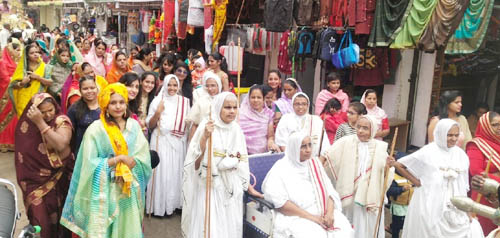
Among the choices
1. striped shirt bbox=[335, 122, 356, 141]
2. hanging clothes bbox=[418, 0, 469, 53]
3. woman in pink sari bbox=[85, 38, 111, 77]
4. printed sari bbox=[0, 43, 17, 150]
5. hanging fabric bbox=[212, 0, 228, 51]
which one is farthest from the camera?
hanging fabric bbox=[212, 0, 228, 51]

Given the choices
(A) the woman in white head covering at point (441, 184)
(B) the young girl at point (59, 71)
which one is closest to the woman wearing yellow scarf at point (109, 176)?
(A) the woman in white head covering at point (441, 184)

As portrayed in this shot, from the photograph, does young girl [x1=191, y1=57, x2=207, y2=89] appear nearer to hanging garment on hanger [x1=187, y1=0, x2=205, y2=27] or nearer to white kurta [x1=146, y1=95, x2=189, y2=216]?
white kurta [x1=146, y1=95, x2=189, y2=216]

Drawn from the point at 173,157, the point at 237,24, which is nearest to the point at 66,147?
the point at 173,157

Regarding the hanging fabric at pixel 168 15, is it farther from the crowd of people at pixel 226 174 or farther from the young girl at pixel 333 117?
the crowd of people at pixel 226 174

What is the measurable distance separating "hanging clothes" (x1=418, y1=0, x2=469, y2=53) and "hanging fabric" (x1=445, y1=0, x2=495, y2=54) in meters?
0.13

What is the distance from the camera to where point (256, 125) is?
16.9 feet

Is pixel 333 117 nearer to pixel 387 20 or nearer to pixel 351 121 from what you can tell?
pixel 351 121

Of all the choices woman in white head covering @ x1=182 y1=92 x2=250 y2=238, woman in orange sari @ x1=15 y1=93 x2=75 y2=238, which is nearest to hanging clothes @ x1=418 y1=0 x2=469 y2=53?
woman in white head covering @ x1=182 y1=92 x2=250 y2=238

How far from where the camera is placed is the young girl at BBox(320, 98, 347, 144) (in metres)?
5.26

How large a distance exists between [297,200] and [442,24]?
132 inches

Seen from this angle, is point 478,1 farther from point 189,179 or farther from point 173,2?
point 173,2

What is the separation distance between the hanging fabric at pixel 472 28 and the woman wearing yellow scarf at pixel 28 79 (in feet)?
18.9

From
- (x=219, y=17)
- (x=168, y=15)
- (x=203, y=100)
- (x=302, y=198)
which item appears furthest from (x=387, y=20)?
(x=168, y=15)

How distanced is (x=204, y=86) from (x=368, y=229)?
8.12 feet
